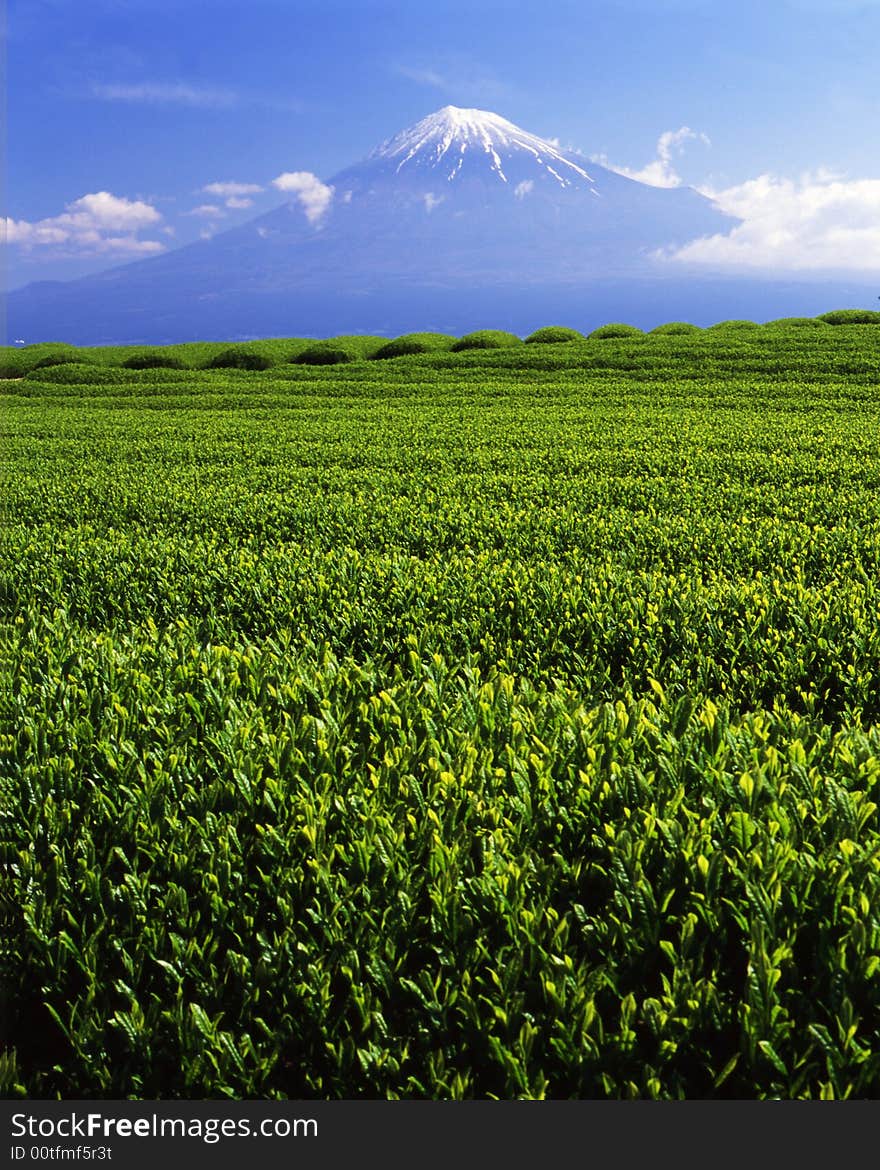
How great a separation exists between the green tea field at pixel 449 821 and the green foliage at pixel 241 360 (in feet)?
130

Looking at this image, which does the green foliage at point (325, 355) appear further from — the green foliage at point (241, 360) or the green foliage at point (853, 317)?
the green foliage at point (853, 317)

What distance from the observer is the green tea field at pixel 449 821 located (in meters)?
2.17

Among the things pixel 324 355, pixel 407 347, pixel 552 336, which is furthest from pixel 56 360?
pixel 552 336

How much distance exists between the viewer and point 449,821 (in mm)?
2889

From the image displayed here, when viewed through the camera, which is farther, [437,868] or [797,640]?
[797,640]

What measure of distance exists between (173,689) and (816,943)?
3.36m

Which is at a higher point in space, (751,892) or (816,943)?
(751,892)

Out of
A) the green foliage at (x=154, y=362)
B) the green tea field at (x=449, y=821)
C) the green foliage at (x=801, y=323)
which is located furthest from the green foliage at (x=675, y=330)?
the green tea field at (x=449, y=821)

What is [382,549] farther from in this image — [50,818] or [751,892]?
[751,892]

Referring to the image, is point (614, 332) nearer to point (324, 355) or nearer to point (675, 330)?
point (675, 330)

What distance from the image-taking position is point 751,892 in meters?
2.38

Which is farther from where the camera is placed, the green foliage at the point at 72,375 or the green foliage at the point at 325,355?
the green foliage at the point at 325,355

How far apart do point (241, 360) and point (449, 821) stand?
46503mm

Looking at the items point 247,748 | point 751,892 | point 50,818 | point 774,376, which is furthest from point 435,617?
point 774,376
